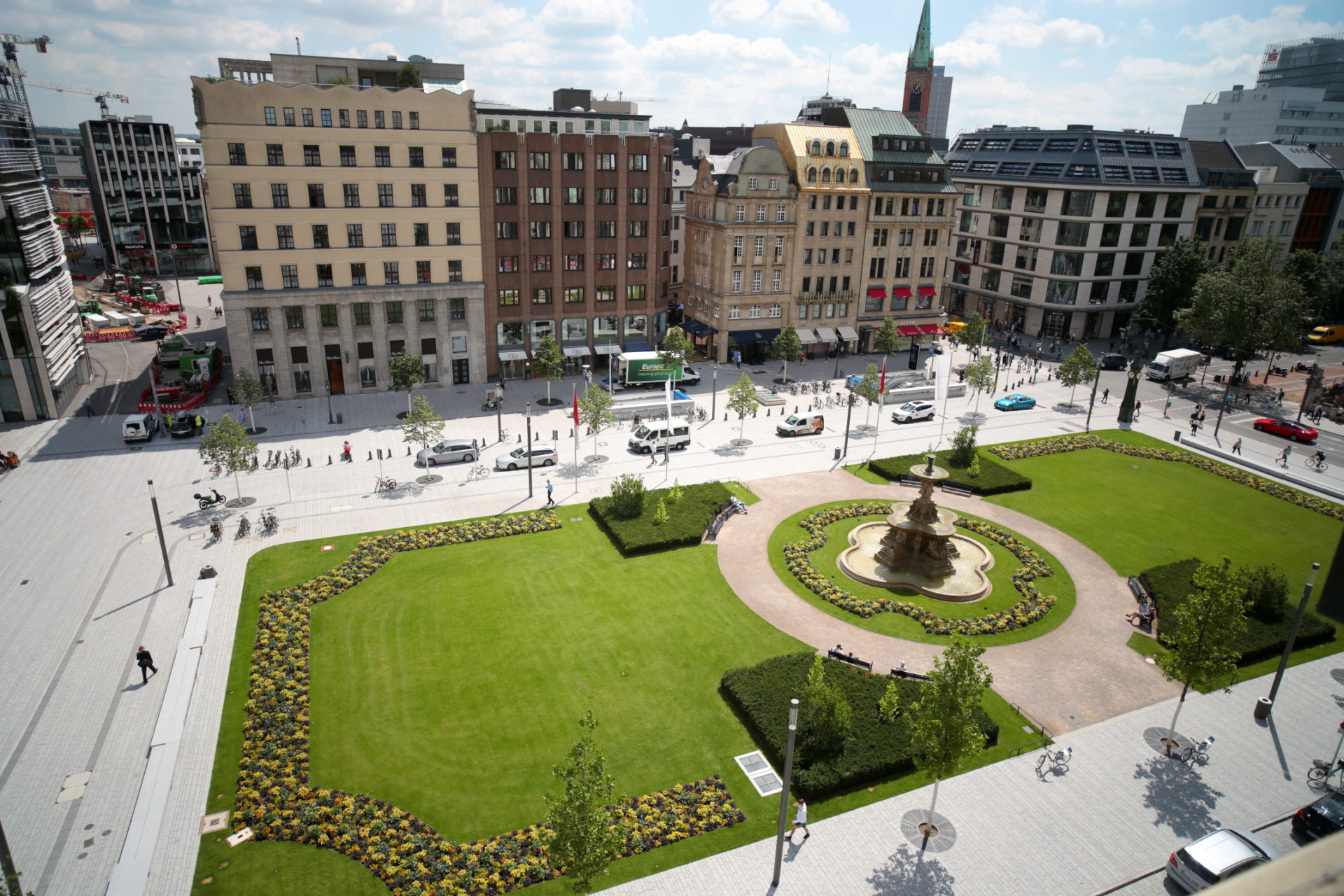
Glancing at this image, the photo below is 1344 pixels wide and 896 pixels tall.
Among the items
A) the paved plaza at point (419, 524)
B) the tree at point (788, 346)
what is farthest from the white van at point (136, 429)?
the tree at point (788, 346)

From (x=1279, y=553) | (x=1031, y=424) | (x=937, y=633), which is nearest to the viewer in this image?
(x=937, y=633)

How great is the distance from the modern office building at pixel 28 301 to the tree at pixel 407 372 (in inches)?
1036

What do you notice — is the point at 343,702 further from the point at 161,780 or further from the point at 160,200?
the point at 160,200

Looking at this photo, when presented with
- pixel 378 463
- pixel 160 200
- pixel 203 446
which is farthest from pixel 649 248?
pixel 160 200

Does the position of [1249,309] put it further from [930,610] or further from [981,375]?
[930,610]

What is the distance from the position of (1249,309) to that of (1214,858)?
228 feet

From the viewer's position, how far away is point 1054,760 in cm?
3197

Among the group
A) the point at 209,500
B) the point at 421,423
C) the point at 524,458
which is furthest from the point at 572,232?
the point at 209,500

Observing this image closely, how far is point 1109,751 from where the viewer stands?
3278 cm

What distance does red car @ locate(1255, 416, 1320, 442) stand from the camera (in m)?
69.2

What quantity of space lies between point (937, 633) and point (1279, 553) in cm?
2580

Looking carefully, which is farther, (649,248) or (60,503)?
(649,248)

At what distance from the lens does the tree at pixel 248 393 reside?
64375mm

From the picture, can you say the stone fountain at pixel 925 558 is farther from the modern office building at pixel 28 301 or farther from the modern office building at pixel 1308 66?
the modern office building at pixel 1308 66
